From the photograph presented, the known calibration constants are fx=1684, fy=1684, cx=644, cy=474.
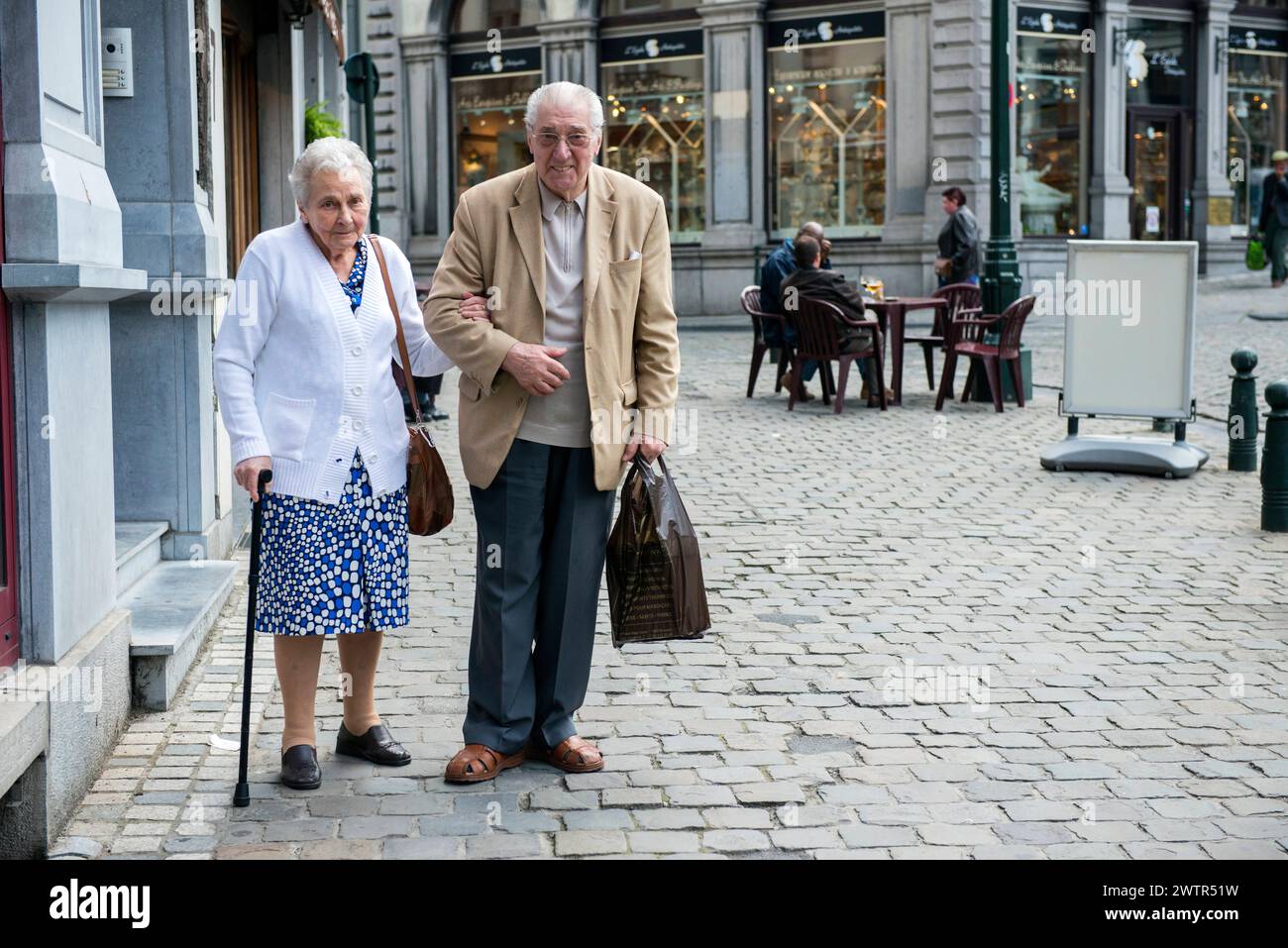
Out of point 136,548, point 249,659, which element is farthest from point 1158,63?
point 249,659

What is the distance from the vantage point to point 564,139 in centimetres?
468

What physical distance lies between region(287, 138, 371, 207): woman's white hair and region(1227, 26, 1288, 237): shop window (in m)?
25.7

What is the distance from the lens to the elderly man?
4766mm

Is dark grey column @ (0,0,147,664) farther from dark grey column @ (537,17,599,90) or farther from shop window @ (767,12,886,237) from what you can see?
dark grey column @ (537,17,599,90)

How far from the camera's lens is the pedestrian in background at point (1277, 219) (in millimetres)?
24078

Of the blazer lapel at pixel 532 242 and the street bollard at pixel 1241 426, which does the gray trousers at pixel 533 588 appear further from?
the street bollard at pixel 1241 426

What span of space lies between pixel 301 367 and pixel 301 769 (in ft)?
3.79

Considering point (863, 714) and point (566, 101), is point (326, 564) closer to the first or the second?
point (566, 101)

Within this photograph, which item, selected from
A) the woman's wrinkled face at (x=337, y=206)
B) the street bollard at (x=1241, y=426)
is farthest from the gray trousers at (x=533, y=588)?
Answer: the street bollard at (x=1241, y=426)

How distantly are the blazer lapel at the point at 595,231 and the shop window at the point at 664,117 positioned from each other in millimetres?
22666

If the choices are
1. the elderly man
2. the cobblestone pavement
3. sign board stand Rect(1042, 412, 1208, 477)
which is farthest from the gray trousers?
sign board stand Rect(1042, 412, 1208, 477)

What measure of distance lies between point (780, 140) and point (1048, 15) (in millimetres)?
4489

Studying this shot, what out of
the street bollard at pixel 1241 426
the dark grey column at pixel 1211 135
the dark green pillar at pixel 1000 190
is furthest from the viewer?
the dark grey column at pixel 1211 135

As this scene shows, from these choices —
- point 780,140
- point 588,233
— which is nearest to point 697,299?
point 780,140
